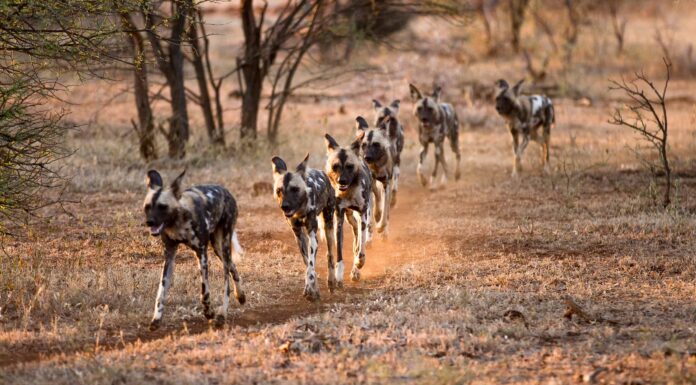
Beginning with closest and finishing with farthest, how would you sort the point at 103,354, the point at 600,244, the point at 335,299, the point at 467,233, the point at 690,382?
the point at 690,382 < the point at 103,354 < the point at 335,299 < the point at 600,244 < the point at 467,233

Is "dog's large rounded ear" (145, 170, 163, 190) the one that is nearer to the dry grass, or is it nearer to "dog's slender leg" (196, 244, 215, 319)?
"dog's slender leg" (196, 244, 215, 319)

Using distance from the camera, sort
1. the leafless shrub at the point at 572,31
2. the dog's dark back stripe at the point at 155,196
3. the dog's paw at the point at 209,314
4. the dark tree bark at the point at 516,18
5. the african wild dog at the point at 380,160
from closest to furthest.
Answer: the dog's dark back stripe at the point at 155,196 < the dog's paw at the point at 209,314 < the african wild dog at the point at 380,160 < the leafless shrub at the point at 572,31 < the dark tree bark at the point at 516,18

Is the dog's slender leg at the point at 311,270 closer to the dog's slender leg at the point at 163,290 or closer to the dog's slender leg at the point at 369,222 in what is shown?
the dog's slender leg at the point at 369,222

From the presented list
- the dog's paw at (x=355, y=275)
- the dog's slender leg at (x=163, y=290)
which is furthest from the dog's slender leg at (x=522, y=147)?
the dog's slender leg at (x=163, y=290)

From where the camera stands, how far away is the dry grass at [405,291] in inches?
215

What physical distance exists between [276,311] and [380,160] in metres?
3.16

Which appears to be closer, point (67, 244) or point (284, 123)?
point (67, 244)

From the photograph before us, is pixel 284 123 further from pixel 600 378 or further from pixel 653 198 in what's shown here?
pixel 600 378

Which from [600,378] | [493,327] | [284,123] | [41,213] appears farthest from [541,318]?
[284,123]

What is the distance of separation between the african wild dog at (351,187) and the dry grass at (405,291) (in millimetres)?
299

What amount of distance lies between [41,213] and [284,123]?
754 cm

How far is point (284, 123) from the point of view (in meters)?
18.0

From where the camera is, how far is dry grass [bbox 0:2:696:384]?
5473mm

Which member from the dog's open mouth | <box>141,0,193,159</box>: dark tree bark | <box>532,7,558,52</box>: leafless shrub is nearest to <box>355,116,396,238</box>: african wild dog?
the dog's open mouth
